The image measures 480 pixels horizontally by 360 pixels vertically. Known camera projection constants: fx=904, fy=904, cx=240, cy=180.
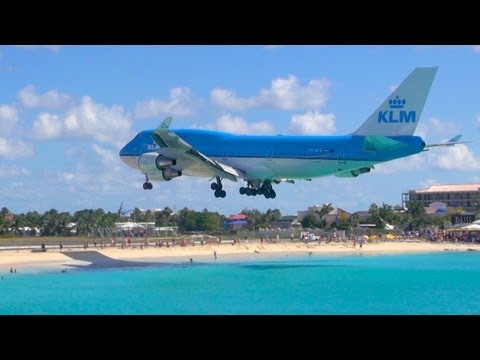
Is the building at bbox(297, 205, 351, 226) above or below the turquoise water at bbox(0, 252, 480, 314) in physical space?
above

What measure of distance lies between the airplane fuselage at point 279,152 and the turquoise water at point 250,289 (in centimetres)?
694

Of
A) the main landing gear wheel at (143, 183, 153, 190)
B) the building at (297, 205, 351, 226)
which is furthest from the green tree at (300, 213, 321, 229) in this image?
the main landing gear wheel at (143, 183, 153, 190)

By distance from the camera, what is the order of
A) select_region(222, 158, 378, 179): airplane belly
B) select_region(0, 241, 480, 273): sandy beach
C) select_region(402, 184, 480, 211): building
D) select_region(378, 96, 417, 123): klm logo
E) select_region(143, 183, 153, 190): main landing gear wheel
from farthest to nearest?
select_region(402, 184, 480, 211): building → select_region(0, 241, 480, 273): sandy beach → select_region(378, 96, 417, 123): klm logo → select_region(222, 158, 378, 179): airplane belly → select_region(143, 183, 153, 190): main landing gear wheel

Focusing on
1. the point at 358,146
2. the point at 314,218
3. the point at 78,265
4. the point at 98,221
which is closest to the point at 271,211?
the point at 314,218

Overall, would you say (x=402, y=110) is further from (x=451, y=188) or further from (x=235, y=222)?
(x=451, y=188)

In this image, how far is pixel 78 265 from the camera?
67938 millimetres

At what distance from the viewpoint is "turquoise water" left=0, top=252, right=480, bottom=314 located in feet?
139

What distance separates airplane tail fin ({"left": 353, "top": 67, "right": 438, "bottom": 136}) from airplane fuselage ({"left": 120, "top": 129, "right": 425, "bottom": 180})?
1479mm

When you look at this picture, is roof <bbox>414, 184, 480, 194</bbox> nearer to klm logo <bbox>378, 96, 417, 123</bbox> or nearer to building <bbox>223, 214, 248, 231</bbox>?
building <bbox>223, 214, 248, 231</bbox>

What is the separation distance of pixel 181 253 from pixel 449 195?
256ft

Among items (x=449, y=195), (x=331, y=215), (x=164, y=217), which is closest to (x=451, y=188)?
(x=449, y=195)

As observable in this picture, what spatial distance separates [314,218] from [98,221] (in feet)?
106
